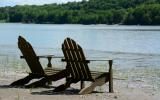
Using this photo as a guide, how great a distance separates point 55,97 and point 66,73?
1.54m

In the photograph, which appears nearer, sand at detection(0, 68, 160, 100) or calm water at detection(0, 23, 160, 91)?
sand at detection(0, 68, 160, 100)

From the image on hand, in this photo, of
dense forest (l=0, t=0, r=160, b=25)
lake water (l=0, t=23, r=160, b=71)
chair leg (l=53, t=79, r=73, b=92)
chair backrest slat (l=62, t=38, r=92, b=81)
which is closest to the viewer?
chair backrest slat (l=62, t=38, r=92, b=81)

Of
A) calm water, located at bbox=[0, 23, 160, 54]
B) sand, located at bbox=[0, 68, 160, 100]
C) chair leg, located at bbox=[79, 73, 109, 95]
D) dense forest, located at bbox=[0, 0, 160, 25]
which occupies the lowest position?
dense forest, located at bbox=[0, 0, 160, 25]

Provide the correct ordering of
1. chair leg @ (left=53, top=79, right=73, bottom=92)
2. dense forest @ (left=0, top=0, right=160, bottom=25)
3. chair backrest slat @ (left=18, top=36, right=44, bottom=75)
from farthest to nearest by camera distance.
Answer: dense forest @ (left=0, top=0, right=160, bottom=25) < chair backrest slat @ (left=18, top=36, right=44, bottom=75) < chair leg @ (left=53, top=79, right=73, bottom=92)

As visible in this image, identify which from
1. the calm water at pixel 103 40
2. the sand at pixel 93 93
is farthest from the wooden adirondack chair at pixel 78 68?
the calm water at pixel 103 40

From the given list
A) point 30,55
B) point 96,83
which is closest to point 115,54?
point 30,55

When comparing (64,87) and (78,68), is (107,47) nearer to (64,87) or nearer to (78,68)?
(64,87)

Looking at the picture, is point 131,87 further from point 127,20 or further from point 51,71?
point 127,20

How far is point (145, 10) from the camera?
153 meters

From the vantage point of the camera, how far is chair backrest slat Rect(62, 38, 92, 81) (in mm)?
14602

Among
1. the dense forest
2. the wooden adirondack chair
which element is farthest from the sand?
the dense forest

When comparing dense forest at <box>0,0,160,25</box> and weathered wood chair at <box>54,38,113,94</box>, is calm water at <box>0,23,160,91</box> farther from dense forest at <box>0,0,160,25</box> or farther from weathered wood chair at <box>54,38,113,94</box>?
dense forest at <box>0,0,160,25</box>

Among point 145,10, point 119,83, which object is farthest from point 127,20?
point 119,83

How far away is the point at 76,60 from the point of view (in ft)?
48.0
